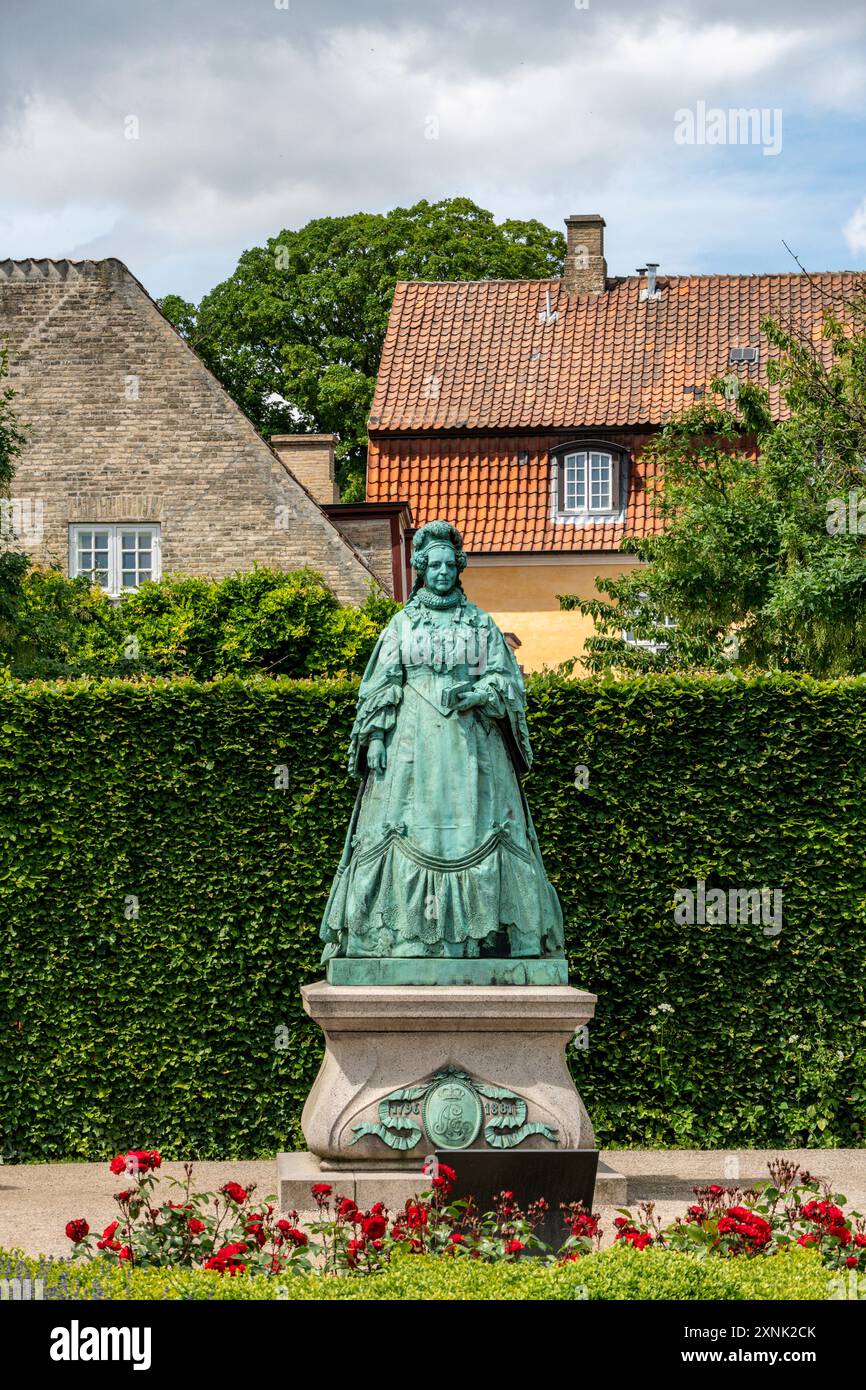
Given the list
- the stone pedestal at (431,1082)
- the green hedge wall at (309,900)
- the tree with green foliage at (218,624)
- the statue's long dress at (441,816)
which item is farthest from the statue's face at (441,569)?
the tree with green foliage at (218,624)

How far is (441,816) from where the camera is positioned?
917 centimetres

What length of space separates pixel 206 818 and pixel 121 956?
1072mm

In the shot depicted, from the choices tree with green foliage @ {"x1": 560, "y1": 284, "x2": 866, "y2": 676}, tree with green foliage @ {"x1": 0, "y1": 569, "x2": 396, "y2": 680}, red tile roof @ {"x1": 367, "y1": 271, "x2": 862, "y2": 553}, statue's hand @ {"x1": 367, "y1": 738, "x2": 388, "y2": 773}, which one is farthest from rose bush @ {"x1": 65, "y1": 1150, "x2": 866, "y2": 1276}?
red tile roof @ {"x1": 367, "y1": 271, "x2": 862, "y2": 553}

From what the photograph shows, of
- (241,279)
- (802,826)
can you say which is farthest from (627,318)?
(802,826)

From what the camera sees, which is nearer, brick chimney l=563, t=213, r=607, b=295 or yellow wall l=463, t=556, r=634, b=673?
yellow wall l=463, t=556, r=634, b=673

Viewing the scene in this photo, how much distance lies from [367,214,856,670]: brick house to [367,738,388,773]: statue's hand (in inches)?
788

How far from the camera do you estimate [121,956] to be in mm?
11969

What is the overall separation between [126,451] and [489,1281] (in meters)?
17.7

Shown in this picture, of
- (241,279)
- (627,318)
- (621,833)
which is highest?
(241,279)

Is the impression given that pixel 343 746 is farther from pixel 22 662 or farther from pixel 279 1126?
pixel 22 662

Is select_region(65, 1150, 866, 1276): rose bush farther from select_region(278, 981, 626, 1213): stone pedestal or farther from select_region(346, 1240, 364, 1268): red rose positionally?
select_region(278, 981, 626, 1213): stone pedestal

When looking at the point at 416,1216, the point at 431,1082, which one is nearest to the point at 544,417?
the point at 431,1082

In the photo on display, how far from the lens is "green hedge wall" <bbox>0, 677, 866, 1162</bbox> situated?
39.1 feet

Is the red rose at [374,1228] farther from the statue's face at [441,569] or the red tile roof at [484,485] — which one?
the red tile roof at [484,485]
